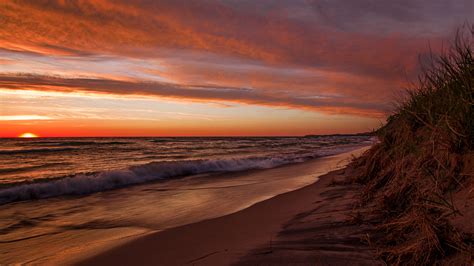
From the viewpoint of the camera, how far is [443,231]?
1.88 m

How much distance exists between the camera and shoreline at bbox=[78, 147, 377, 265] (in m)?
2.44

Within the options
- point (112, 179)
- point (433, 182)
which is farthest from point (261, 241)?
point (112, 179)

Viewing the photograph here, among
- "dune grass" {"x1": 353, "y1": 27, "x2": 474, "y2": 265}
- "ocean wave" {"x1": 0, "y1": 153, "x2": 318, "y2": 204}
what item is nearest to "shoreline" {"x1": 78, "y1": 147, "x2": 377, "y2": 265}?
"dune grass" {"x1": 353, "y1": 27, "x2": 474, "y2": 265}

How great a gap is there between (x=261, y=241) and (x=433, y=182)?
1.63m

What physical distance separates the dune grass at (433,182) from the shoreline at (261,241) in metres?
0.28

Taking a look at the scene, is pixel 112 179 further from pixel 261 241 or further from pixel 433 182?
pixel 433 182

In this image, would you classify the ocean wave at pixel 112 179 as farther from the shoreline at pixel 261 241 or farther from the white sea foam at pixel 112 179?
the shoreline at pixel 261 241

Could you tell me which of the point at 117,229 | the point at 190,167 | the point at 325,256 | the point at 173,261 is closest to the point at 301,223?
the point at 325,256

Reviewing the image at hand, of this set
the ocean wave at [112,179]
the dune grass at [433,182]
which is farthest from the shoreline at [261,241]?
the ocean wave at [112,179]

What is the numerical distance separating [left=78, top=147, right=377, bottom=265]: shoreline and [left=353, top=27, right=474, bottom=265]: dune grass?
11.1 inches

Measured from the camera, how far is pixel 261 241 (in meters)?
2.99

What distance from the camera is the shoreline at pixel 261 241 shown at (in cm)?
244

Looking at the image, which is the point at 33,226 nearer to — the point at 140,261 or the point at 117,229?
the point at 117,229

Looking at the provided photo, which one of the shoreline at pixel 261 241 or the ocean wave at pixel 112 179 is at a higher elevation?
the shoreline at pixel 261 241
